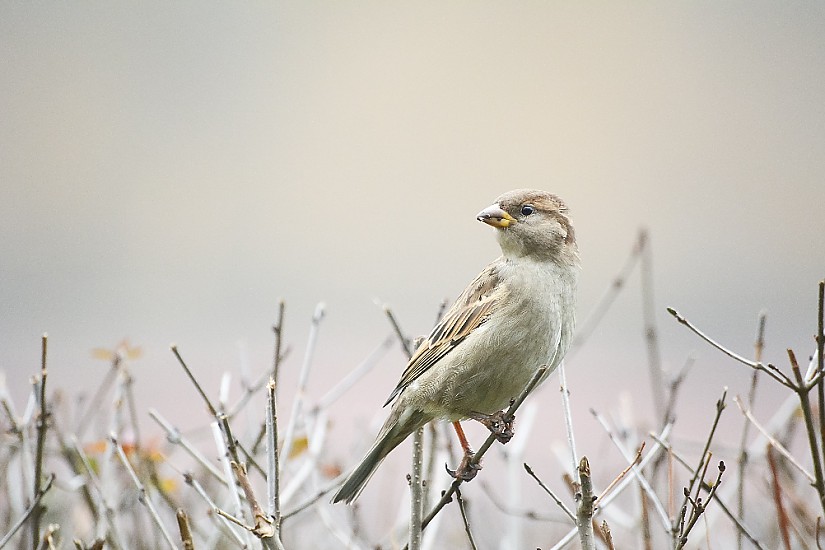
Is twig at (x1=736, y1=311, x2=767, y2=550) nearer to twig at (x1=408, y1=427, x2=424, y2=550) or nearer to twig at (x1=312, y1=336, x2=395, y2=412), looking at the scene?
twig at (x1=408, y1=427, x2=424, y2=550)

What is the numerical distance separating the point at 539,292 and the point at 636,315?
30.0 feet

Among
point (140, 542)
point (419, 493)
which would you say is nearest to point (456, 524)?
point (140, 542)

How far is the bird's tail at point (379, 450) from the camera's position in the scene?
10.2 ft

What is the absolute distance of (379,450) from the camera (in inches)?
126

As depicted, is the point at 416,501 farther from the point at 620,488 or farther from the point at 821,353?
the point at 821,353

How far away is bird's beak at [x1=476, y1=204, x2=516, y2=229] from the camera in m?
3.28

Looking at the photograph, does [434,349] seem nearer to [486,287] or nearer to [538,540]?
[486,287]

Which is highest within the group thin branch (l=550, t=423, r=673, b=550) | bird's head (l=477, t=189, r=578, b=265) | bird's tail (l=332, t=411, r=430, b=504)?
bird's head (l=477, t=189, r=578, b=265)

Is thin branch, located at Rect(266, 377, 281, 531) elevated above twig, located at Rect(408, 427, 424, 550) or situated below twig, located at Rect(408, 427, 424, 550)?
above

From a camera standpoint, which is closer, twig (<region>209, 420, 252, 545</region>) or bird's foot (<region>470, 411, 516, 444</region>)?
twig (<region>209, 420, 252, 545</region>)

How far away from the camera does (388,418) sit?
328 centimetres

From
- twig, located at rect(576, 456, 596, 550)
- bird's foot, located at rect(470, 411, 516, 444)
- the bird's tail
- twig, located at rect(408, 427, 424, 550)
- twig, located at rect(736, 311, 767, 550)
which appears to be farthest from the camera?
the bird's tail

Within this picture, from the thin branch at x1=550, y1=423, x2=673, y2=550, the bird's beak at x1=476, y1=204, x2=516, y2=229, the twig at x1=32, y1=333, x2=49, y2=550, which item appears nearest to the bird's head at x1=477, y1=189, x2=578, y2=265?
the bird's beak at x1=476, y1=204, x2=516, y2=229

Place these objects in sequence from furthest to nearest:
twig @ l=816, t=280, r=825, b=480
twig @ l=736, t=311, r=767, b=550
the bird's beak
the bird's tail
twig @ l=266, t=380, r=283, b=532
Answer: the bird's beak, the bird's tail, twig @ l=736, t=311, r=767, b=550, twig @ l=266, t=380, r=283, b=532, twig @ l=816, t=280, r=825, b=480
